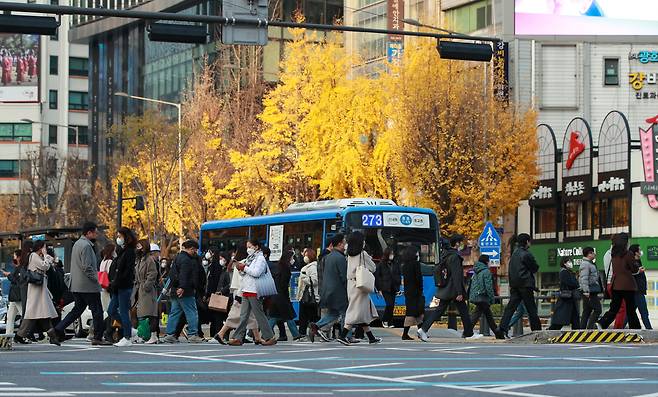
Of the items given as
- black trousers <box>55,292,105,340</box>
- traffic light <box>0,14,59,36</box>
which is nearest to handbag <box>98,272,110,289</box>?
black trousers <box>55,292,105,340</box>

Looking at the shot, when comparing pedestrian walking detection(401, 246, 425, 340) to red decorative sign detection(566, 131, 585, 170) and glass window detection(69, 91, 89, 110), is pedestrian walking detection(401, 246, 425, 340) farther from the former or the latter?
glass window detection(69, 91, 89, 110)

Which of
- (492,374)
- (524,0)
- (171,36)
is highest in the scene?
(524,0)

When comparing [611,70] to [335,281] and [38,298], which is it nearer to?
[335,281]

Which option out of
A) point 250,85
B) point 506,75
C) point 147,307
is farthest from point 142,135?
point 147,307

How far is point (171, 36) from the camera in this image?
2403 centimetres

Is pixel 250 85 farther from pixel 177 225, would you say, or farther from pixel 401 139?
pixel 401 139

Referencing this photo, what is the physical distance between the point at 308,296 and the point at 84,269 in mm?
5430

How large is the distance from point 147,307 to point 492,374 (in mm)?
10221

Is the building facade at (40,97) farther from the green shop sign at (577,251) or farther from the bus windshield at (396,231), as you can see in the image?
the bus windshield at (396,231)

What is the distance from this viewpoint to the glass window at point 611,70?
70250 millimetres

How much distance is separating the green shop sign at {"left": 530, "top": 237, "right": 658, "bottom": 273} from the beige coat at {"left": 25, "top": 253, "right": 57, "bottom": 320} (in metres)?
37.9

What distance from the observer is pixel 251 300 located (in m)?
23.9

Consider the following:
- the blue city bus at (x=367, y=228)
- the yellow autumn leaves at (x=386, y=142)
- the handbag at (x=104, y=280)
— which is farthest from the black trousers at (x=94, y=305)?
the yellow autumn leaves at (x=386, y=142)

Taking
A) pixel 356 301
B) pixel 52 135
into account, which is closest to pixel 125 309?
pixel 356 301
